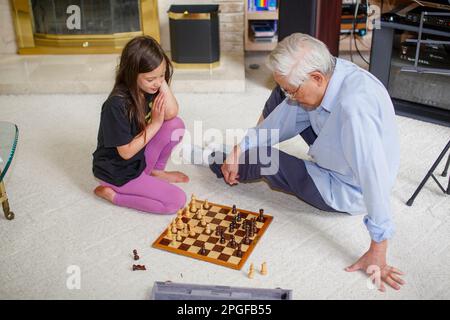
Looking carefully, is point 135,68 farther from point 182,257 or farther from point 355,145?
point 355,145

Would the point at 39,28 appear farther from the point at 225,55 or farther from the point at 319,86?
the point at 319,86

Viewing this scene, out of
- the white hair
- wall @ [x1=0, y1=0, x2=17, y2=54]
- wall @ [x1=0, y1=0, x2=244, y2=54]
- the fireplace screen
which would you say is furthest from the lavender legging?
wall @ [x1=0, y1=0, x2=17, y2=54]

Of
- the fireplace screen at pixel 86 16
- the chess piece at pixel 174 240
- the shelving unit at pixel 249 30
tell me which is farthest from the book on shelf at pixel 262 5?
the chess piece at pixel 174 240

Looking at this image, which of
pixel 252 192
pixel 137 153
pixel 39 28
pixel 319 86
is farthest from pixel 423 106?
pixel 39 28

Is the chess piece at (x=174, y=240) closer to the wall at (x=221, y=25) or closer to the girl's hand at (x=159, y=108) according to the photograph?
the girl's hand at (x=159, y=108)

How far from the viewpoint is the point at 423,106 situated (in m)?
2.95

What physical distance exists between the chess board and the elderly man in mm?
194

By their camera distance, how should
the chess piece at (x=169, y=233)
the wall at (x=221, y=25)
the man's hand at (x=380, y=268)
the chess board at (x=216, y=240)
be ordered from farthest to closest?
the wall at (x=221, y=25) < the chess piece at (x=169, y=233) < the chess board at (x=216, y=240) < the man's hand at (x=380, y=268)

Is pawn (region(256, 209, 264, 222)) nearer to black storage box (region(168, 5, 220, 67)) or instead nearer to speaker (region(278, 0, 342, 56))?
speaker (region(278, 0, 342, 56))

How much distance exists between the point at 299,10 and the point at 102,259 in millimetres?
1741

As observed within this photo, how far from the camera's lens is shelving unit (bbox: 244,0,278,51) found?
3.53m

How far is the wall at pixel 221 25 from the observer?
3504 mm

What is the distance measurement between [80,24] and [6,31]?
488mm

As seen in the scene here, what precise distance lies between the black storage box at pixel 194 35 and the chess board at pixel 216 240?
139 centimetres
